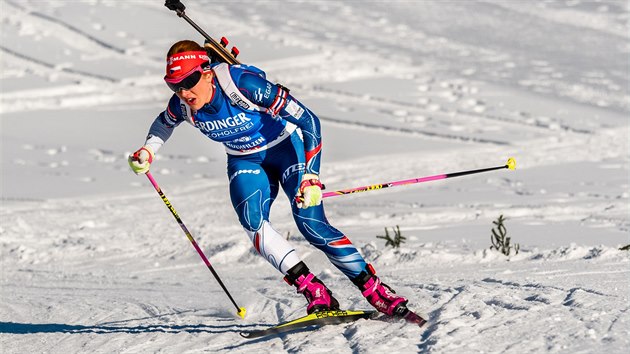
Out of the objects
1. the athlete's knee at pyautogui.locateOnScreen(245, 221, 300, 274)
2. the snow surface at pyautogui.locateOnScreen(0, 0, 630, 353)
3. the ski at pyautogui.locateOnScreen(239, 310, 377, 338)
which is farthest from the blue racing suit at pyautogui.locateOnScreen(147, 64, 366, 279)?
the snow surface at pyautogui.locateOnScreen(0, 0, 630, 353)

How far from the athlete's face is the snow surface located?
1.59 metres

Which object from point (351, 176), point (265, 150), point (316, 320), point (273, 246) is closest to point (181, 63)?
point (265, 150)

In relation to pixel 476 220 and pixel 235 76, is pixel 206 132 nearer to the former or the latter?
pixel 235 76

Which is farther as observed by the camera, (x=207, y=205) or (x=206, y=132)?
(x=207, y=205)

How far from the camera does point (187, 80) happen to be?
6039mm

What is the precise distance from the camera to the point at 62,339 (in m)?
7.12

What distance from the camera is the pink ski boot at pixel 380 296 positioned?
6.24 m

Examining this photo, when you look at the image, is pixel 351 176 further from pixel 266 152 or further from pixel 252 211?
pixel 252 211

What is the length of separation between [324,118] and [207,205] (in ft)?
14.8

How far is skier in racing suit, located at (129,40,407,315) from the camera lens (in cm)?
609

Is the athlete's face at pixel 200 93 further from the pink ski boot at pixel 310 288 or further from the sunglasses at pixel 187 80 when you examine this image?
A: the pink ski boot at pixel 310 288

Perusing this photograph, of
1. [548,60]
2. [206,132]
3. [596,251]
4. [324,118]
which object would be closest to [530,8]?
[548,60]

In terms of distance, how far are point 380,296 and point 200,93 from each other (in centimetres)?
175

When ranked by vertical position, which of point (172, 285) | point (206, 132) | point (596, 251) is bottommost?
point (172, 285)
